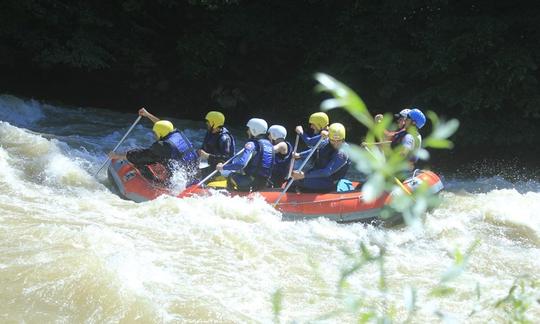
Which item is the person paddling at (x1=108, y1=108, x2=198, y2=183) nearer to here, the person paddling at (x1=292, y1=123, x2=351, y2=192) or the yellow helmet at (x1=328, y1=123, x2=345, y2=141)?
the person paddling at (x1=292, y1=123, x2=351, y2=192)

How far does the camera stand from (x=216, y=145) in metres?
8.17

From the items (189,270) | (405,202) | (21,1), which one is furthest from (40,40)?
(405,202)

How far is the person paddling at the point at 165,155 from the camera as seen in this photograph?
24.8ft

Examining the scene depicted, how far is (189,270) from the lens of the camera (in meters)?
5.00

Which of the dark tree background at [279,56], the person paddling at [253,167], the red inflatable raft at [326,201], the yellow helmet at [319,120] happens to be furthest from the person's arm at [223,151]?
the dark tree background at [279,56]

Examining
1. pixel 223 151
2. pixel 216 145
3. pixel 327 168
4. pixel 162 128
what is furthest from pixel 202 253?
pixel 216 145

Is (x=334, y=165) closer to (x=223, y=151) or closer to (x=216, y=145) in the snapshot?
(x=223, y=151)

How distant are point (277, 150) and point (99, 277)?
3.53 meters

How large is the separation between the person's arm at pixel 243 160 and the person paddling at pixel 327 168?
0.56m

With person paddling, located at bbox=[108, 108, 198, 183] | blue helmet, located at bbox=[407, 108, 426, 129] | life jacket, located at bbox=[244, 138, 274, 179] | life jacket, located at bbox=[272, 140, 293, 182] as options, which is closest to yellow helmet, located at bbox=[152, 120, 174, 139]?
person paddling, located at bbox=[108, 108, 198, 183]

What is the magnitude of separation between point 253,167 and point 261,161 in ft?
0.40

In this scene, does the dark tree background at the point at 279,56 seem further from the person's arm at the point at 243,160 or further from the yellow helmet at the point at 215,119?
the person's arm at the point at 243,160

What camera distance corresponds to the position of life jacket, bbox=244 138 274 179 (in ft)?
23.9

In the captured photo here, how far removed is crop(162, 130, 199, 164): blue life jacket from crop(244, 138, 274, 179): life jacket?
0.79 meters
